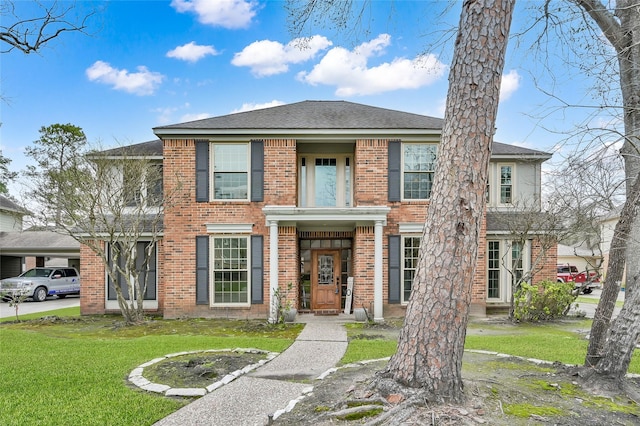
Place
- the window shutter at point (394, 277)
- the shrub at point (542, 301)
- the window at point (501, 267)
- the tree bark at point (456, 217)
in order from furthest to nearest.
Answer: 1. the window at point (501, 267)
2. the window shutter at point (394, 277)
3. the shrub at point (542, 301)
4. the tree bark at point (456, 217)

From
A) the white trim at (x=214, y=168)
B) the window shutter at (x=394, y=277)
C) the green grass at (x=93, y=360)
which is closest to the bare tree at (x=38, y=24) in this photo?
the green grass at (x=93, y=360)

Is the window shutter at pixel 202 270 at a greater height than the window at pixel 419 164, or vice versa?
the window at pixel 419 164

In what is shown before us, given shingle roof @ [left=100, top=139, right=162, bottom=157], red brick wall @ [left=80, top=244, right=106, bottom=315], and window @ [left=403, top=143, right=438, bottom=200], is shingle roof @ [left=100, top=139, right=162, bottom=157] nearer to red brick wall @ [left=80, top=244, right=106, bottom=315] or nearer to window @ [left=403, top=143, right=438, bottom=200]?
red brick wall @ [left=80, top=244, right=106, bottom=315]

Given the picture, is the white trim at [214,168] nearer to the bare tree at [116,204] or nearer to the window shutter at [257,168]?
the window shutter at [257,168]

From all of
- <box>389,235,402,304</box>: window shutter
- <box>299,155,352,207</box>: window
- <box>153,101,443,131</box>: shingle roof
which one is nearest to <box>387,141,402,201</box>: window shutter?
<box>153,101,443,131</box>: shingle roof

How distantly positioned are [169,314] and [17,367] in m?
5.34

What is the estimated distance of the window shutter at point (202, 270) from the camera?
1166 cm

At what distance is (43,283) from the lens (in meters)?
18.7

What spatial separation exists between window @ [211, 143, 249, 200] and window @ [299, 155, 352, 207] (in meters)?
1.92

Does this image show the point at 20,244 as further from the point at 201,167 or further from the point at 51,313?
the point at 201,167

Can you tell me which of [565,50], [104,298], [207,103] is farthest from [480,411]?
[207,103]

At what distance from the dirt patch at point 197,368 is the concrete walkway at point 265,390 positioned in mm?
371

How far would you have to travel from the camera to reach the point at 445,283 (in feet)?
12.5

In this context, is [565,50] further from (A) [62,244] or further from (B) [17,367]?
(A) [62,244]
